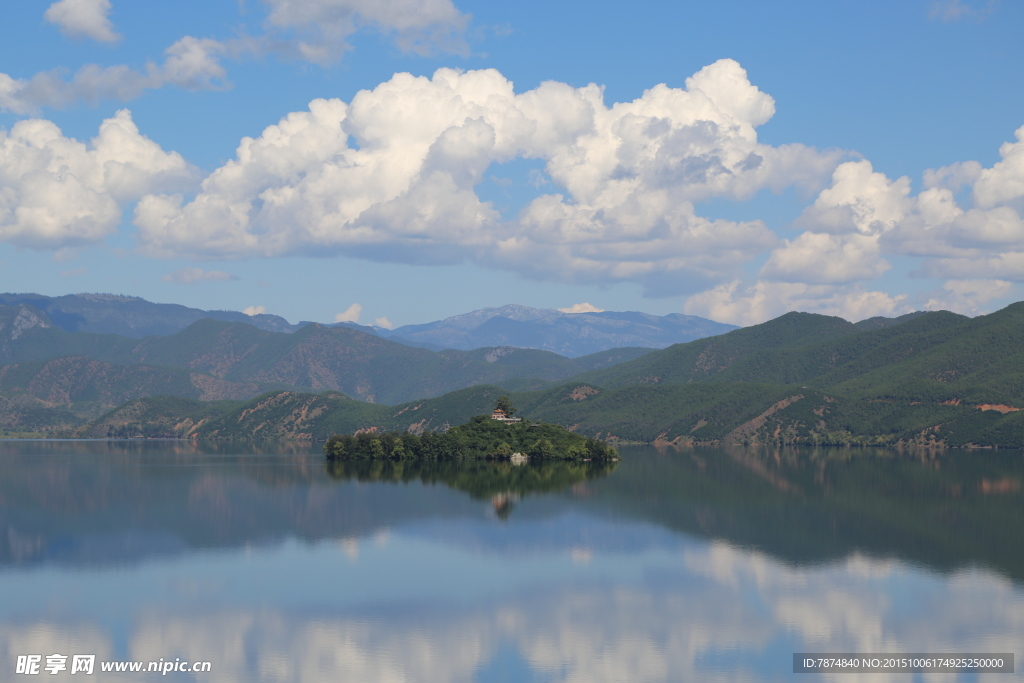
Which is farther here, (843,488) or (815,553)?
(843,488)

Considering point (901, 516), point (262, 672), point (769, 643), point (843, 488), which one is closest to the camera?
point (262, 672)

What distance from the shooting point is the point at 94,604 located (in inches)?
3152

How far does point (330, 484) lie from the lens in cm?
19150

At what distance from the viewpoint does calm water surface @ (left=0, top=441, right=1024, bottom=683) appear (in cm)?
6475

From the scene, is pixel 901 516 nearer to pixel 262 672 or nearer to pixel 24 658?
pixel 262 672

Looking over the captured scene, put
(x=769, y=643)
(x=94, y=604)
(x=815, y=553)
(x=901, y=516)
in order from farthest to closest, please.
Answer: (x=901, y=516), (x=815, y=553), (x=94, y=604), (x=769, y=643)

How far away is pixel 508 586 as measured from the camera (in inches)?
3440

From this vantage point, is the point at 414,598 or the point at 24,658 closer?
the point at 24,658

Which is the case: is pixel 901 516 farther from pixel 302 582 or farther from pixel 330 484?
pixel 330 484

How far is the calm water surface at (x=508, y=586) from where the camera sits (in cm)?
6475

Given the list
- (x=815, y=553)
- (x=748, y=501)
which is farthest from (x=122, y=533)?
(x=748, y=501)

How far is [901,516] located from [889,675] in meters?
82.8

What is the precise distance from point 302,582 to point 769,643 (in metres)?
41.3

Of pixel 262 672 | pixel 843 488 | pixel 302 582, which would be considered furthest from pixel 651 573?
pixel 843 488
